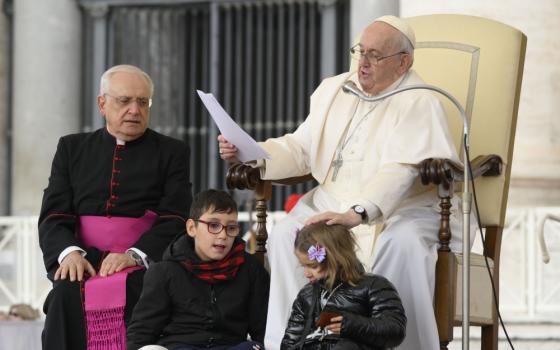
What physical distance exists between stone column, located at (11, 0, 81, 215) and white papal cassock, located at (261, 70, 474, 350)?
560 cm

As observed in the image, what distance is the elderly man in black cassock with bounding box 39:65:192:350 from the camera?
5.62 metres

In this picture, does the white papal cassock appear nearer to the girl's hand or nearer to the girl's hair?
the girl's hair

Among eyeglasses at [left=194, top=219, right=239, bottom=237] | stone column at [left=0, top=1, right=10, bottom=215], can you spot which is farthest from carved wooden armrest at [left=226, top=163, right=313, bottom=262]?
stone column at [left=0, top=1, right=10, bottom=215]

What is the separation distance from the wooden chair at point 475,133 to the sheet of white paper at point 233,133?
0.37 feet

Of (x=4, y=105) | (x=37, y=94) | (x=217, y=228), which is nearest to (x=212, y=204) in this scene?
(x=217, y=228)

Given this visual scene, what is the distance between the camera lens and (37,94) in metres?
11.5

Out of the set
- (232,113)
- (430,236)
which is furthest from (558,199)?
(430,236)

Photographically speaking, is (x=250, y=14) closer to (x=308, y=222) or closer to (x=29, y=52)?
(x=29, y=52)

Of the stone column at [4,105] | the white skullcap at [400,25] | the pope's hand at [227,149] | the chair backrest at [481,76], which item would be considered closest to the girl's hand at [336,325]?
the pope's hand at [227,149]

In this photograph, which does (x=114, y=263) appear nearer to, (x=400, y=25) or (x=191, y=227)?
(x=191, y=227)

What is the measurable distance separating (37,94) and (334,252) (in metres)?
7.07

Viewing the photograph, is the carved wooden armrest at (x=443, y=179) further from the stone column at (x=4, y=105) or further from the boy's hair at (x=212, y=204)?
the stone column at (x=4, y=105)

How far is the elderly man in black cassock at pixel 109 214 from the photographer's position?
5.62 metres

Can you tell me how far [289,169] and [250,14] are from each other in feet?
18.8
